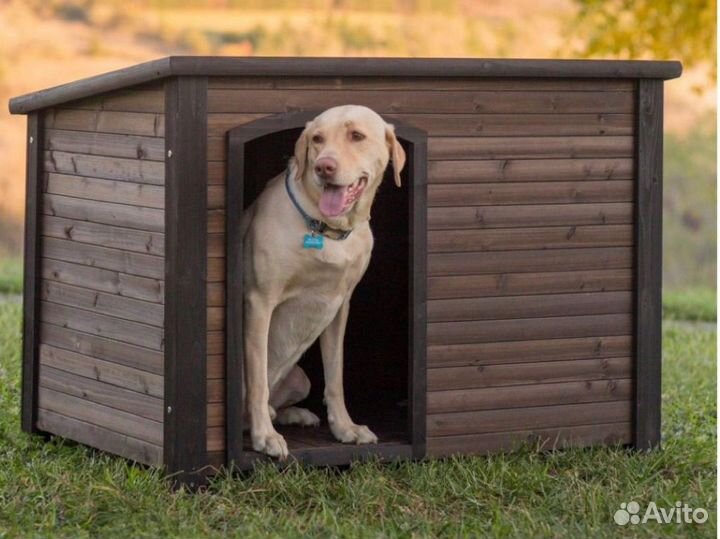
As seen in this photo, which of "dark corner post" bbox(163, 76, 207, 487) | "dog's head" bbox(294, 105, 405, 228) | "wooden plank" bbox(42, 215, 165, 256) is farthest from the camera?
"wooden plank" bbox(42, 215, 165, 256)

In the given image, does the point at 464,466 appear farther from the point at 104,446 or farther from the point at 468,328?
the point at 104,446

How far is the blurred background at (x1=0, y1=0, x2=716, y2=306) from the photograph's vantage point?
50.8 feet

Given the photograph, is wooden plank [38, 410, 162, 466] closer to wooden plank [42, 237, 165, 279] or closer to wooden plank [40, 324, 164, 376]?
wooden plank [40, 324, 164, 376]

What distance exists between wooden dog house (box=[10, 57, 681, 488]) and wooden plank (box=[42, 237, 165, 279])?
0.5 inches

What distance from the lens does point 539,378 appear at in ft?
18.5

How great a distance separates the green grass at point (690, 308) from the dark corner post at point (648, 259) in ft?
15.8

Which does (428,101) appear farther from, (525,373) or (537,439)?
(537,439)

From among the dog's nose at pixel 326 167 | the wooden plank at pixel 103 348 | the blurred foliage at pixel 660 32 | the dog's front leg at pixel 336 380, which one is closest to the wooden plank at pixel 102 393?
the wooden plank at pixel 103 348

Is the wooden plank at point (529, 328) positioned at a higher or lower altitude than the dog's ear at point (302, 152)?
lower

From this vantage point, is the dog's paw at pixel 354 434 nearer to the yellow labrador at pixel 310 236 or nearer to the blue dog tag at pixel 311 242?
the yellow labrador at pixel 310 236

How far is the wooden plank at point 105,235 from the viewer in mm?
5070

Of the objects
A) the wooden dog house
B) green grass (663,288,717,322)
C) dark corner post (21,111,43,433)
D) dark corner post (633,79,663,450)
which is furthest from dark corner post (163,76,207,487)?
green grass (663,288,717,322)

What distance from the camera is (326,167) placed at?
193 inches

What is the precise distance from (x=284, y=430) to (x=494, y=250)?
1169mm
